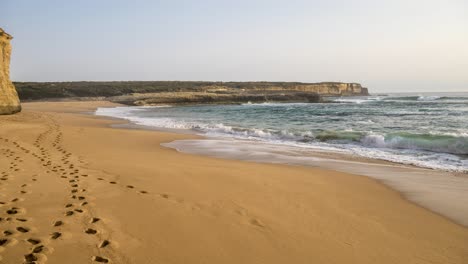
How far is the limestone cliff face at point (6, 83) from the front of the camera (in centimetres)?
1764

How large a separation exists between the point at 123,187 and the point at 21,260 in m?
2.38

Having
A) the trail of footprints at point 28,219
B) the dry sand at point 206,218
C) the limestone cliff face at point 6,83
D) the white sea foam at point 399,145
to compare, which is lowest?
the white sea foam at point 399,145

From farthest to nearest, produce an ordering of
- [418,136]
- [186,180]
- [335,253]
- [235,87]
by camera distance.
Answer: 1. [235,87]
2. [418,136]
3. [186,180]
4. [335,253]

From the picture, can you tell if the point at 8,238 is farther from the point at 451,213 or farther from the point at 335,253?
the point at 451,213

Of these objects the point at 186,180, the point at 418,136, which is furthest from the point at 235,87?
the point at 186,180

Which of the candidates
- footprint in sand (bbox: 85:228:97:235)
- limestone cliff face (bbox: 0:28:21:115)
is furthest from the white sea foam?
limestone cliff face (bbox: 0:28:21:115)

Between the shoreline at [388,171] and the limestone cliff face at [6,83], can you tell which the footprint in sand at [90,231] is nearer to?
the shoreline at [388,171]

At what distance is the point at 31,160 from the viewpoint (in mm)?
6797

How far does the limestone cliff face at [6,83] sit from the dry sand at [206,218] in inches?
559

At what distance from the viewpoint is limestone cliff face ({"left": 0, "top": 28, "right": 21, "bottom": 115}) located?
1764cm

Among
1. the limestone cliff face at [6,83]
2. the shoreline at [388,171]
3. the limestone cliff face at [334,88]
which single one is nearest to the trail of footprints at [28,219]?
the shoreline at [388,171]

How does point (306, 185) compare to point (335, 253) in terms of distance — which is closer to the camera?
point (335, 253)

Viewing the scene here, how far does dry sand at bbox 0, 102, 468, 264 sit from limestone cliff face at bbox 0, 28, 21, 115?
559 inches

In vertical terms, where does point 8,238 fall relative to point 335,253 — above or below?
above
